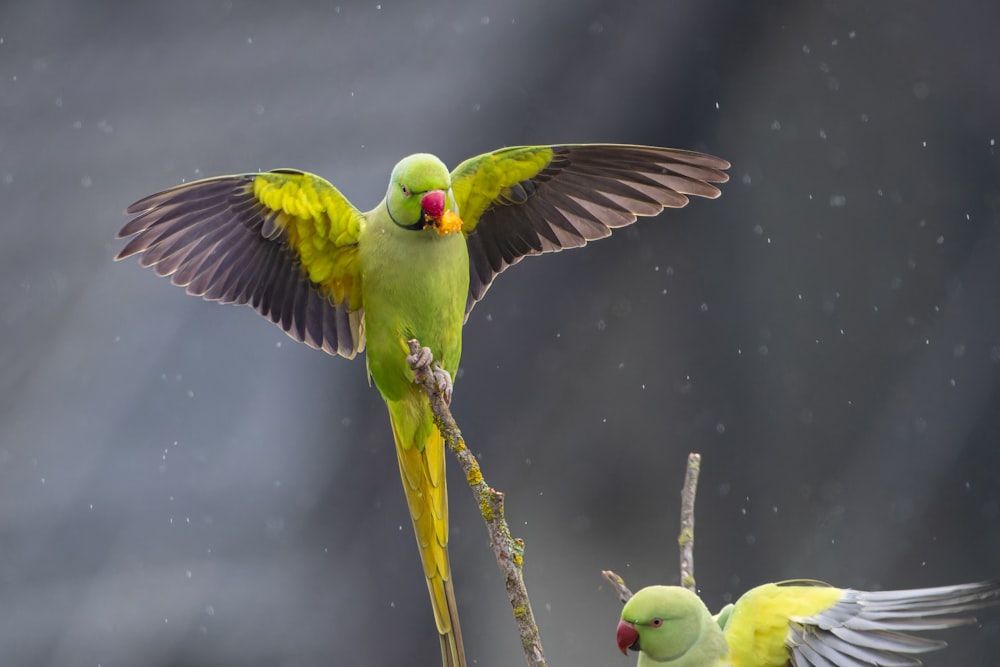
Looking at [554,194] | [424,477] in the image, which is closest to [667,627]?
[424,477]

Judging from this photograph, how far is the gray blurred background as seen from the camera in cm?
389

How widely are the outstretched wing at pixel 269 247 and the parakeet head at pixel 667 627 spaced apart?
0.76m

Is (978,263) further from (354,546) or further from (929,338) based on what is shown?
(354,546)

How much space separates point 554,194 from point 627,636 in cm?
85

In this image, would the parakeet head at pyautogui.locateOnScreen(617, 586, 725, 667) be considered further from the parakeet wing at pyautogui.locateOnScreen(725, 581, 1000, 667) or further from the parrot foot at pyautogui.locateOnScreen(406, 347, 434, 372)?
the parrot foot at pyautogui.locateOnScreen(406, 347, 434, 372)

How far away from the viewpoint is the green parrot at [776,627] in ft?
4.45

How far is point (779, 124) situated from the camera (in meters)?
4.03

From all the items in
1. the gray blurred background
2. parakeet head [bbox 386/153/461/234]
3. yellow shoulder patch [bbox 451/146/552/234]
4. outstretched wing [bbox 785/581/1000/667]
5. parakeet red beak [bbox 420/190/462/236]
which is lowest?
outstretched wing [bbox 785/581/1000/667]

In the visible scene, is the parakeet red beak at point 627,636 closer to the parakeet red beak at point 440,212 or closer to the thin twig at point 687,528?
the thin twig at point 687,528

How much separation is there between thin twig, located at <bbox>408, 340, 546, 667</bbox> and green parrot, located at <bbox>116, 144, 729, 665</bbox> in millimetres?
405

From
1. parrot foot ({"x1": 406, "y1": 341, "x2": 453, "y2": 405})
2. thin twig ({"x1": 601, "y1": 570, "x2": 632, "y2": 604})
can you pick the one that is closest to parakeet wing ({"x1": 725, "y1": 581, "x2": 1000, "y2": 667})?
thin twig ({"x1": 601, "y1": 570, "x2": 632, "y2": 604})

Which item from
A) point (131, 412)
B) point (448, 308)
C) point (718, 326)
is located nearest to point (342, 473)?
point (131, 412)

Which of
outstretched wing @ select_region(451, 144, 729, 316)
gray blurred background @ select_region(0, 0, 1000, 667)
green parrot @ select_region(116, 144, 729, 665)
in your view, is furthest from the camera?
gray blurred background @ select_region(0, 0, 1000, 667)

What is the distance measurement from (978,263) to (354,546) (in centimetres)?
236
